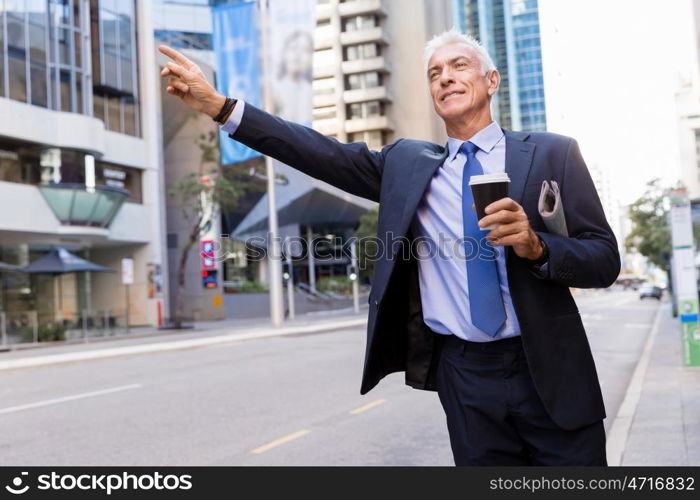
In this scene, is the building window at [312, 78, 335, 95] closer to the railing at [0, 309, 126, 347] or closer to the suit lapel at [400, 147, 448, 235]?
the suit lapel at [400, 147, 448, 235]

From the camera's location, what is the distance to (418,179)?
7.43 ft

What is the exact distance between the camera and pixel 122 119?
3547cm

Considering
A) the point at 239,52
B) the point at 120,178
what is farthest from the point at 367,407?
the point at 120,178

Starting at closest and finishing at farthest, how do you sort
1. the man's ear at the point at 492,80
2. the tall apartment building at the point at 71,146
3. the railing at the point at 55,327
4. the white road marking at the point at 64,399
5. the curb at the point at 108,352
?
the man's ear at the point at 492,80 < the white road marking at the point at 64,399 < the curb at the point at 108,352 < the railing at the point at 55,327 < the tall apartment building at the point at 71,146

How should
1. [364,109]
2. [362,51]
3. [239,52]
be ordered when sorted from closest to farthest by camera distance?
[362,51] < [364,109] < [239,52]

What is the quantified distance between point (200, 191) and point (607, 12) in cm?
3126

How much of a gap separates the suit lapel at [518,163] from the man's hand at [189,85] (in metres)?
0.87

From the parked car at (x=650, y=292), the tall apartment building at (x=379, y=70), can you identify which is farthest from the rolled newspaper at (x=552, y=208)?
the parked car at (x=650, y=292)

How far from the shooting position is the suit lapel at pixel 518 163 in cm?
217

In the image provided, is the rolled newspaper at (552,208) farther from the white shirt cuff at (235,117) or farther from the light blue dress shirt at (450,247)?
the white shirt cuff at (235,117)

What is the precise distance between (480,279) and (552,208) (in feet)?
1.02

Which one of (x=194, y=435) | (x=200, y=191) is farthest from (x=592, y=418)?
(x=200, y=191)

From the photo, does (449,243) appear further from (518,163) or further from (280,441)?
(280,441)

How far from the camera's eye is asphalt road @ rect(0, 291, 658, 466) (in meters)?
6.48
